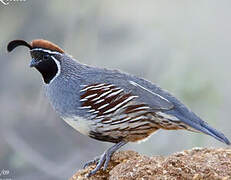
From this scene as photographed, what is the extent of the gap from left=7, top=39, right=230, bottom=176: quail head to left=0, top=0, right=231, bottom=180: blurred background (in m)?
2.65

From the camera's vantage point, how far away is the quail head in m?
5.08

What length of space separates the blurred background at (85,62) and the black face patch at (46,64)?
2.71 meters

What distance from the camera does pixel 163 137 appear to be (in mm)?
8664

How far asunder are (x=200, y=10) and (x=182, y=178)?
21.3 ft

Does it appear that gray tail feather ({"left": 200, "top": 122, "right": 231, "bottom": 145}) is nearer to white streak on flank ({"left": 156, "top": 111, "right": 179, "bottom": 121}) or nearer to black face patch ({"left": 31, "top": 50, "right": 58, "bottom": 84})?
white streak on flank ({"left": 156, "top": 111, "right": 179, "bottom": 121})

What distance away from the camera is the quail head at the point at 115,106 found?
5.08 meters

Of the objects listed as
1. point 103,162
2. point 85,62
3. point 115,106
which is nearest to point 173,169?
point 103,162

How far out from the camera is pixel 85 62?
29.2 feet

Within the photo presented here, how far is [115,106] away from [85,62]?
150 inches

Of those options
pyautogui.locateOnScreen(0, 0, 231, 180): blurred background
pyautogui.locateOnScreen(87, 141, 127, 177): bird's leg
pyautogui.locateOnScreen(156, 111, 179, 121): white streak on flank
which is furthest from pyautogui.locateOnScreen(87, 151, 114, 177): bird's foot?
pyautogui.locateOnScreen(0, 0, 231, 180): blurred background

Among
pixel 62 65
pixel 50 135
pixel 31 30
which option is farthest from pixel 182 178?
pixel 31 30

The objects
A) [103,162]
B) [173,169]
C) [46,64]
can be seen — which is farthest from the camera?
[46,64]

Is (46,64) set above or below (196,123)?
above

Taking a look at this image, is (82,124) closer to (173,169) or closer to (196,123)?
(196,123)
